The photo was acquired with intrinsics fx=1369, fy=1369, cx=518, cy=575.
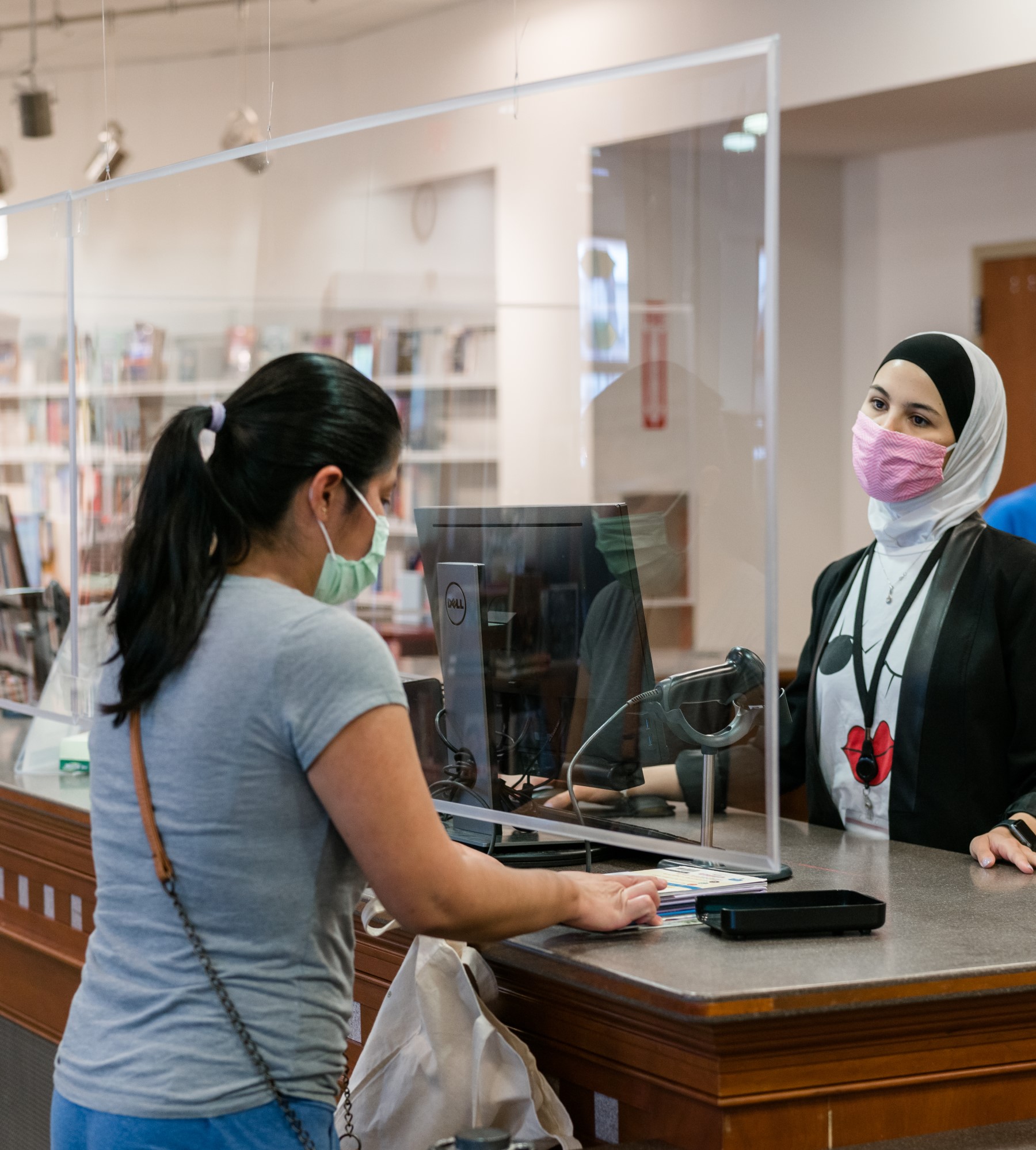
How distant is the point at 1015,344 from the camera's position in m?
5.05

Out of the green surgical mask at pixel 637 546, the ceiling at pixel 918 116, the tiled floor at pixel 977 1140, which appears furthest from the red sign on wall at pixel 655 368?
the ceiling at pixel 918 116

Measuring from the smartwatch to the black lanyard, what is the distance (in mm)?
293

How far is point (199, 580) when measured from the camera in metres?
1.26

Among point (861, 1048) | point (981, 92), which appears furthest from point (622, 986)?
point (981, 92)

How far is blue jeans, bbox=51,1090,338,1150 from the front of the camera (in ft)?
4.01

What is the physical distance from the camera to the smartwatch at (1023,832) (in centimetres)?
197

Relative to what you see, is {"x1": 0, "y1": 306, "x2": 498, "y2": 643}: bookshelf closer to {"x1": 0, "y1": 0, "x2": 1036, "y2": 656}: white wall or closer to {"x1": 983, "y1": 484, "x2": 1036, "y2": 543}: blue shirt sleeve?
{"x1": 0, "y1": 0, "x2": 1036, "y2": 656}: white wall

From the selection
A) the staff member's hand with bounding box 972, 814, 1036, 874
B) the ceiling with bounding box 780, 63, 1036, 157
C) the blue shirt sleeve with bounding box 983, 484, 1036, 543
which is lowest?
the staff member's hand with bounding box 972, 814, 1036, 874

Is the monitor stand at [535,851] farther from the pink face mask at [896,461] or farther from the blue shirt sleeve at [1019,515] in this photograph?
the blue shirt sleeve at [1019,515]

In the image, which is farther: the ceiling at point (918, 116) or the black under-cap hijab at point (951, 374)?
the ceiling at point (918, 116)

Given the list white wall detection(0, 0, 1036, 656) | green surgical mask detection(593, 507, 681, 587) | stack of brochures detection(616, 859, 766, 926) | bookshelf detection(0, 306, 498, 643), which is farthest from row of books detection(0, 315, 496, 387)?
stack of brochures detection(616, 859, 766, 926)

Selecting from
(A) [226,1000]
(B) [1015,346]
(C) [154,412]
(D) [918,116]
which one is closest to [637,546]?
(A) [226,1000]

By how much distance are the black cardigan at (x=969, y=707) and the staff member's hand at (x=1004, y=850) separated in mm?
154

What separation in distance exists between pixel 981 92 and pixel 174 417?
3.77 metres
